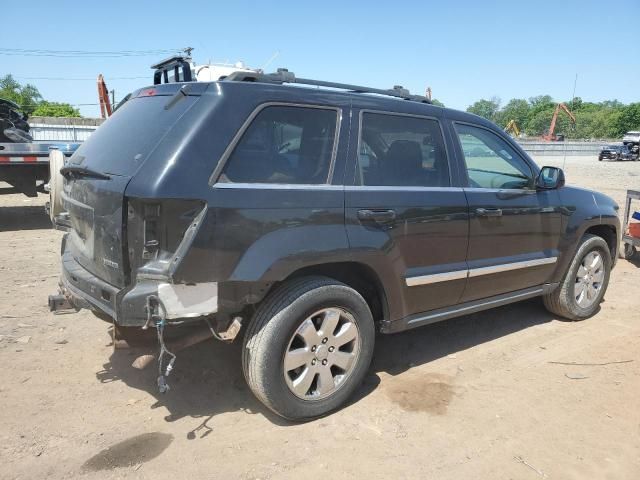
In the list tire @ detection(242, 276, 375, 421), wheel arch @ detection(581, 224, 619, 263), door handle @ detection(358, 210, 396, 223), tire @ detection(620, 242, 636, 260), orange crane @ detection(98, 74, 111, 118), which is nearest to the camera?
tire @ detection(242, 276, 375, 421)

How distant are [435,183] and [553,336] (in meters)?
2.05

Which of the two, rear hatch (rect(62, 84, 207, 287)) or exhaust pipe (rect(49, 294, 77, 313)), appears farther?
exhaust pipe (rect(49, 294, 77, 313))

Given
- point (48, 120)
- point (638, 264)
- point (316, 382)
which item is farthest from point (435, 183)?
point (48, 120)

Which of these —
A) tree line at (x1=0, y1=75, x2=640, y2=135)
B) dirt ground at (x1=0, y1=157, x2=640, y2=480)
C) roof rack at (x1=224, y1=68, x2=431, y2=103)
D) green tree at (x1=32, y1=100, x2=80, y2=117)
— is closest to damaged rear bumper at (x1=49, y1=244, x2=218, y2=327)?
dirt ground at (x1=0, y1=157, x2=640, y2=480)

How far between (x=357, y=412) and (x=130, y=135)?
219 cm

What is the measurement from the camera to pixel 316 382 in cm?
324

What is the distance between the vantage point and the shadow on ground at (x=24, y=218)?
9070 millimetres

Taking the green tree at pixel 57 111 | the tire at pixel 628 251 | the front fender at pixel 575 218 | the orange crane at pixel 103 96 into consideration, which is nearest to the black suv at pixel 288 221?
the front fender at pixel 575 218

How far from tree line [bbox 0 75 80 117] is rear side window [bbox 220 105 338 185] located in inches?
1379

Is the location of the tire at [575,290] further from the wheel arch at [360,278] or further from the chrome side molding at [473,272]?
the wheel arch at [360,278]

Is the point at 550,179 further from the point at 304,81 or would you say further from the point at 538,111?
the point at 538,111

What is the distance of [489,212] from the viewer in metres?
3.95

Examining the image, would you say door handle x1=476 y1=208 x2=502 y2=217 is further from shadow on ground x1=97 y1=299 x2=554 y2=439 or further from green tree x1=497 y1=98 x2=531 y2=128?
green tree x1=497 y1=98 x2=531 y2=128

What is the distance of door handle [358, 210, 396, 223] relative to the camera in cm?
321
